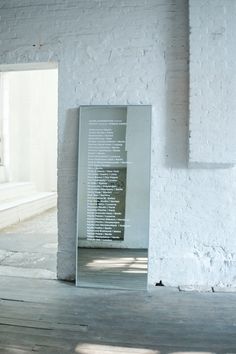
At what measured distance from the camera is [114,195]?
10.2ft

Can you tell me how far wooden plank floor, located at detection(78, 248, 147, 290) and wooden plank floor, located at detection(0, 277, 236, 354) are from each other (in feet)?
0.29

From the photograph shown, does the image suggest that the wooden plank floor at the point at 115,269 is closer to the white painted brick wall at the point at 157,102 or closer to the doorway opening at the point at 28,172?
the white painted brick wall at the point at 157,102

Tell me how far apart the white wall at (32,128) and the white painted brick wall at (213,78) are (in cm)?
585

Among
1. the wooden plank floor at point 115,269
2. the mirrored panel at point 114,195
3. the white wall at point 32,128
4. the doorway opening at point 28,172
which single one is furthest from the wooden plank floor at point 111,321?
the white wall at point 32,128

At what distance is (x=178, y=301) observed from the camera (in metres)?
2.75

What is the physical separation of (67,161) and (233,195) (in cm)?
167

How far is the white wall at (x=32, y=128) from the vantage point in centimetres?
827

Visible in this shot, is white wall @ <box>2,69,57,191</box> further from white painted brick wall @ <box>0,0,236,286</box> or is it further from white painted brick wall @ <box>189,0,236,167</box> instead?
white painted brick wall @ <box>189,0,236,167</box>

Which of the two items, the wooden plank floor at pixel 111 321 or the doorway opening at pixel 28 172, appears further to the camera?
the doorway opening at pixel 28 172

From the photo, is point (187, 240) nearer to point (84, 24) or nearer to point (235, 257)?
point (235, 257)

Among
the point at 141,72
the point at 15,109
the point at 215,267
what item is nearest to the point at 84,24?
the point at 141,72

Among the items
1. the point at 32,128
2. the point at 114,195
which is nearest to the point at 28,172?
the point at 32,128

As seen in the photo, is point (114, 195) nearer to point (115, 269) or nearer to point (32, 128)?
point (115, 269)

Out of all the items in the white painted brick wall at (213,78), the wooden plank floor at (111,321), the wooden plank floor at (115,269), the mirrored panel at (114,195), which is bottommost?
the wooden plank floor at (111,321)
